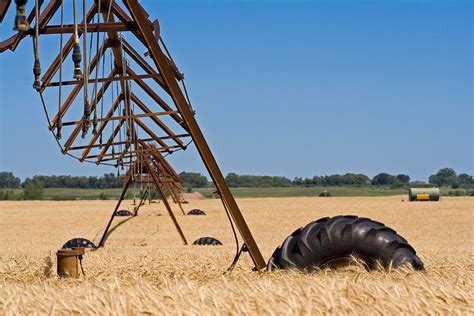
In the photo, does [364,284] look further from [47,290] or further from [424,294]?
[47,290]

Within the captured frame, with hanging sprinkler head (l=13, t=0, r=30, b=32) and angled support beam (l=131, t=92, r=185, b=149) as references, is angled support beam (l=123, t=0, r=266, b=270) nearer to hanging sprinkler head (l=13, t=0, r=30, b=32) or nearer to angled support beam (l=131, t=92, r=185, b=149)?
hanging sprinkler head (l=13, t=0, r=30, b=32)

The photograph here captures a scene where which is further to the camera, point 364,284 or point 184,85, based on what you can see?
point 184,85

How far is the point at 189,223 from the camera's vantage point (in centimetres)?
3644

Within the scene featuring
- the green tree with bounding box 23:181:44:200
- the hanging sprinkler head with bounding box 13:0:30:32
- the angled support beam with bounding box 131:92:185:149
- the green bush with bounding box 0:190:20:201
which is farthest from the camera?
the green tree with bounding box 23:181:44:200

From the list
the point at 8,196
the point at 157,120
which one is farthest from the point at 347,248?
the point at 8,196

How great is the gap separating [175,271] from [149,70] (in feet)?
15.1

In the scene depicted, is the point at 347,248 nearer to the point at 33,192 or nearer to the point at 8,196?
the point at 8,196

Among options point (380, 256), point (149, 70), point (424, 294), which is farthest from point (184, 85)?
point (424, 294)

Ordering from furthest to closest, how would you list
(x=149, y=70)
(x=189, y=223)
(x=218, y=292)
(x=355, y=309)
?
1. (x=189, y=223)
2. (x=149, y=70)
3. (x=218, y=292)
4. (x=355, y=309)

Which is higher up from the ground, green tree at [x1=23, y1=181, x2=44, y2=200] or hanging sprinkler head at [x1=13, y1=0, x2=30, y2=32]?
hanging sprinkler head at [x1=13, y1=0, x2=30, y2=32]

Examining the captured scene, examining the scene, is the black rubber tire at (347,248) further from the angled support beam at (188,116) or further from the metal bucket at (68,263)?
the metal bucket at (68,263)

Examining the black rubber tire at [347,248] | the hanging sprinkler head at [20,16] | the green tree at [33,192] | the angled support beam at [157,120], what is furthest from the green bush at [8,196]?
the hanging sprinkler head at [20,16]

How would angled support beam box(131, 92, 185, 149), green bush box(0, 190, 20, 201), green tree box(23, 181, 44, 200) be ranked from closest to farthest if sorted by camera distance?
1. angled support beam box(131, 92, 185, 149)
2. green bush box(0, 190, 20, 201)
3. green tree box(23, 181, 44, 200)

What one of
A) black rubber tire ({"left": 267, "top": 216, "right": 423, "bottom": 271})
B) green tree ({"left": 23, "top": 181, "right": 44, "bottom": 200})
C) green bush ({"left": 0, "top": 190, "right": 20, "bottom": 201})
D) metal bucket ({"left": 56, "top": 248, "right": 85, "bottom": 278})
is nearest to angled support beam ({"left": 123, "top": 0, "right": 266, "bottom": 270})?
black rubber tire ({"left": 267, "top": 216, "right": 423, "bottom": 271})
